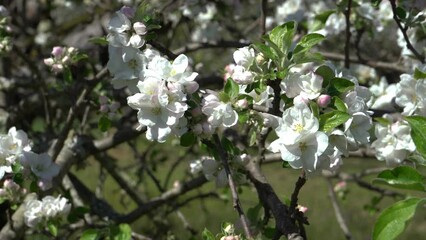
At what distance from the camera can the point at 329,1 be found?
3.75m

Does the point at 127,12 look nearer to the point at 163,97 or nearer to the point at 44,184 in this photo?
the point at 163,97

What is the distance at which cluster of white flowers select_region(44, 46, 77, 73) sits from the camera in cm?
197

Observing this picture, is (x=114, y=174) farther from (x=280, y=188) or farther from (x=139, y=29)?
(x=280, y=188)

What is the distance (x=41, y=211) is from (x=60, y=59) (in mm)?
433

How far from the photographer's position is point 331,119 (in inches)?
51.1

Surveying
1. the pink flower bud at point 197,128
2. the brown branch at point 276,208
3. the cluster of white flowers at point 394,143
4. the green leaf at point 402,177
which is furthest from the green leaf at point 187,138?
the cluster of white flowers at point 394,143

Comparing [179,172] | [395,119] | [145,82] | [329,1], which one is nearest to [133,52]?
[145,82]

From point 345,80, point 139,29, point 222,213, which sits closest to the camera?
point 345,80

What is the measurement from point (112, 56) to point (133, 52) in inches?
2.8

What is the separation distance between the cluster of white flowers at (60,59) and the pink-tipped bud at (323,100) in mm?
892

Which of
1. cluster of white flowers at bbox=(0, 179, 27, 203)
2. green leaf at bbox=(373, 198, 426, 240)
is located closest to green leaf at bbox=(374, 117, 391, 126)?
green leaf at bbox=(373, 198, 426, 240)

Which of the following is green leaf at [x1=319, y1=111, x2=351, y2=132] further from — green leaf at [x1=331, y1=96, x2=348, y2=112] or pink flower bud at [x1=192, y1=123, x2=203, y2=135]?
pink flower bud at [x1=192, y1=123, x2=203, y2=135]

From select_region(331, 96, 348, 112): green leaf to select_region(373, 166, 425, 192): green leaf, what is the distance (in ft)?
0.46

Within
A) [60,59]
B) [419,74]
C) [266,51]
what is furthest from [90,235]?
[419,74]
